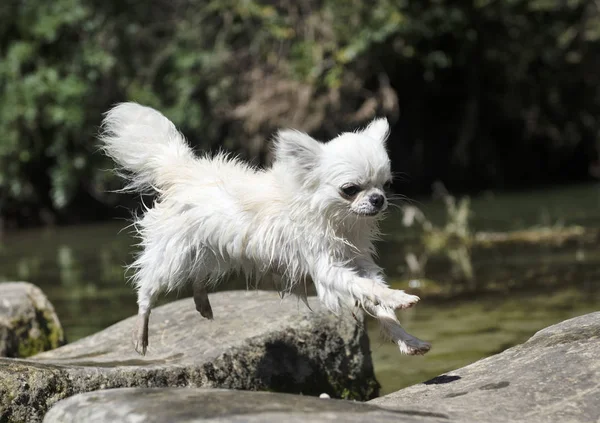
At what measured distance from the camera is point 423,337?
804 cm

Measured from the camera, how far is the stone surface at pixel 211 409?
353 centimetres

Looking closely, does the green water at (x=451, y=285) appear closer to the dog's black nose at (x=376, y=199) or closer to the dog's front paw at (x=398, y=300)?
the dog's front paw at (x=398, y=300)

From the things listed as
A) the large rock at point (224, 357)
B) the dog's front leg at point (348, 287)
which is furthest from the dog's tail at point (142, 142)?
the dog's front leg at point (348, 287)

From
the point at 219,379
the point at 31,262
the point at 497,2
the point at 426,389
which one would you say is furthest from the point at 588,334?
the point at 497,2

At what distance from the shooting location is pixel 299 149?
202 inches

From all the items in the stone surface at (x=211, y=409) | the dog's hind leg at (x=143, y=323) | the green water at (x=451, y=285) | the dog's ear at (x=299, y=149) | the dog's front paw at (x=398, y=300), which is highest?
the dog's ear at (x=299, y=149)

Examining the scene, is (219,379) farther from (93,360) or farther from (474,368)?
(474,368)

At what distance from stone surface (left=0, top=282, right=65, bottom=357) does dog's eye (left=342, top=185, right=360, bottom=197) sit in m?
3.21

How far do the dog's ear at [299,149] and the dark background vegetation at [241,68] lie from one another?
13.2m

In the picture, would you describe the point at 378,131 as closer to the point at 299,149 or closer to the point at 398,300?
the point at 299,149

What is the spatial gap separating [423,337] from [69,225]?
14.2 meters

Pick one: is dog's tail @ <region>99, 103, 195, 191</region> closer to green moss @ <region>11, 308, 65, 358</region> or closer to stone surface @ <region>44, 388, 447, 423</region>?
green moss @ <region>11, 308, 65, 358</region>

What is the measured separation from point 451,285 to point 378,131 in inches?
194

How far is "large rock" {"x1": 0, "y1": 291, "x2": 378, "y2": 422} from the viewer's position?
5145 mm
